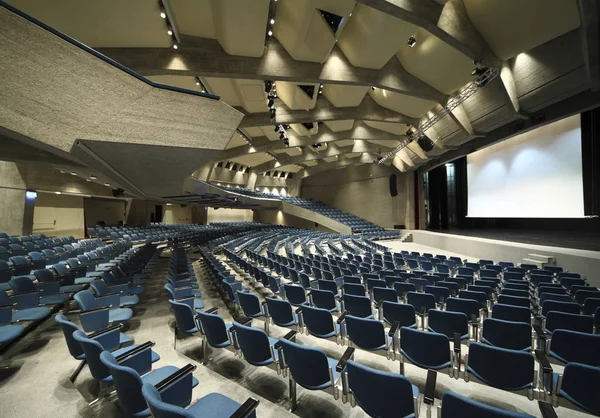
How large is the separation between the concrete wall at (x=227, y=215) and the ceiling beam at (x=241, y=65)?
23.1 metres

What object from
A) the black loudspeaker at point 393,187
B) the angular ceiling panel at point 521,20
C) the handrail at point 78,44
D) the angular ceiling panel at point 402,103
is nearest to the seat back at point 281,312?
the handrail at point 78,44

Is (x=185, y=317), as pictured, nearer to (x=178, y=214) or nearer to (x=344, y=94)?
(x=344, y=94)

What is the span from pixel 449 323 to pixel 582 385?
1261 mm

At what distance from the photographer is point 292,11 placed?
7.00 meters

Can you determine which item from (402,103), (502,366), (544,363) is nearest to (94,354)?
(502,366)

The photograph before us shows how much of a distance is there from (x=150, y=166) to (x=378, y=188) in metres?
22.5

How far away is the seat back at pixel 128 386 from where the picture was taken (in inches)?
71.9

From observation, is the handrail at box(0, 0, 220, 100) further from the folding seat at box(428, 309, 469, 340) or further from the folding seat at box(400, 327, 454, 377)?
the folding seat at box(428, 309, 469, 340)

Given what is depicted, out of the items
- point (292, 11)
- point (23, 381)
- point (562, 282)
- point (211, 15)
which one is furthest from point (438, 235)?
point (23, 381)

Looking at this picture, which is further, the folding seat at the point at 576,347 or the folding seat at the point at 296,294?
the folding seat at the point at 296,294

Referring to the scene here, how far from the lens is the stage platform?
290 inches

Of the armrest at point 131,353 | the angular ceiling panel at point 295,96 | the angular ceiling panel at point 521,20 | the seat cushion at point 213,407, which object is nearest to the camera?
the seat cushion at point 213,407

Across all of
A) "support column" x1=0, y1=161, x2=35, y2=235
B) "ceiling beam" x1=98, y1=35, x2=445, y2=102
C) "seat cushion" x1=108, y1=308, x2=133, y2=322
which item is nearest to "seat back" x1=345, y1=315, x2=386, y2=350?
"seat cushion" x1=108, y1=308, x2=133, y2=322

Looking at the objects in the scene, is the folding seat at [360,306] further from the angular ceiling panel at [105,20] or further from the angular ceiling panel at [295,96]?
the angular ceiling panel at [295,96]
